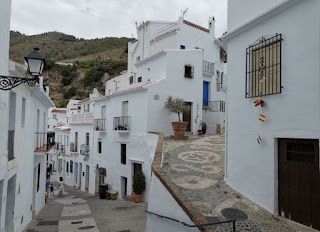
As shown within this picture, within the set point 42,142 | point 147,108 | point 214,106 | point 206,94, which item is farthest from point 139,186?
point 206,94

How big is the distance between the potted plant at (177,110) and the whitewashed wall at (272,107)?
6523 millimetres

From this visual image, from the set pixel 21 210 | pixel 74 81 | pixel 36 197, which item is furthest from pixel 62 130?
pixel 74 81

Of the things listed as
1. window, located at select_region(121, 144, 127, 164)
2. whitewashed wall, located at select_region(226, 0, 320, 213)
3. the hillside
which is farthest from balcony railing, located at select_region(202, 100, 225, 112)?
the hillside

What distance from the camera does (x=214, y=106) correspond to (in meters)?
21.0

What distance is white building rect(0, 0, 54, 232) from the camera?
713 cm

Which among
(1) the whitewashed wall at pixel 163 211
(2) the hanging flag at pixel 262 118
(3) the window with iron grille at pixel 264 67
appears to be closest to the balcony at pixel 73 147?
(1) the whitewashed wall at pixel 163 211

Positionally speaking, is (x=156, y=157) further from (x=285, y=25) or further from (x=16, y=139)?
(x=285, y=25)

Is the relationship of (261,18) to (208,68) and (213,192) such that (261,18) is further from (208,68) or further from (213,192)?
(208,68)

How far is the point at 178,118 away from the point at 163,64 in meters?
3.63

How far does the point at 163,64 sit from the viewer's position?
17328mm

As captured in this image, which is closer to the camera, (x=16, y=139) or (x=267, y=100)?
(x=267, y=100)

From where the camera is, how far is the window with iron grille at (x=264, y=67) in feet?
21.4

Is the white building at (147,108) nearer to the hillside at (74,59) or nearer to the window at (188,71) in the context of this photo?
the window at (188,71)

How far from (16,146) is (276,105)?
7.89 m
